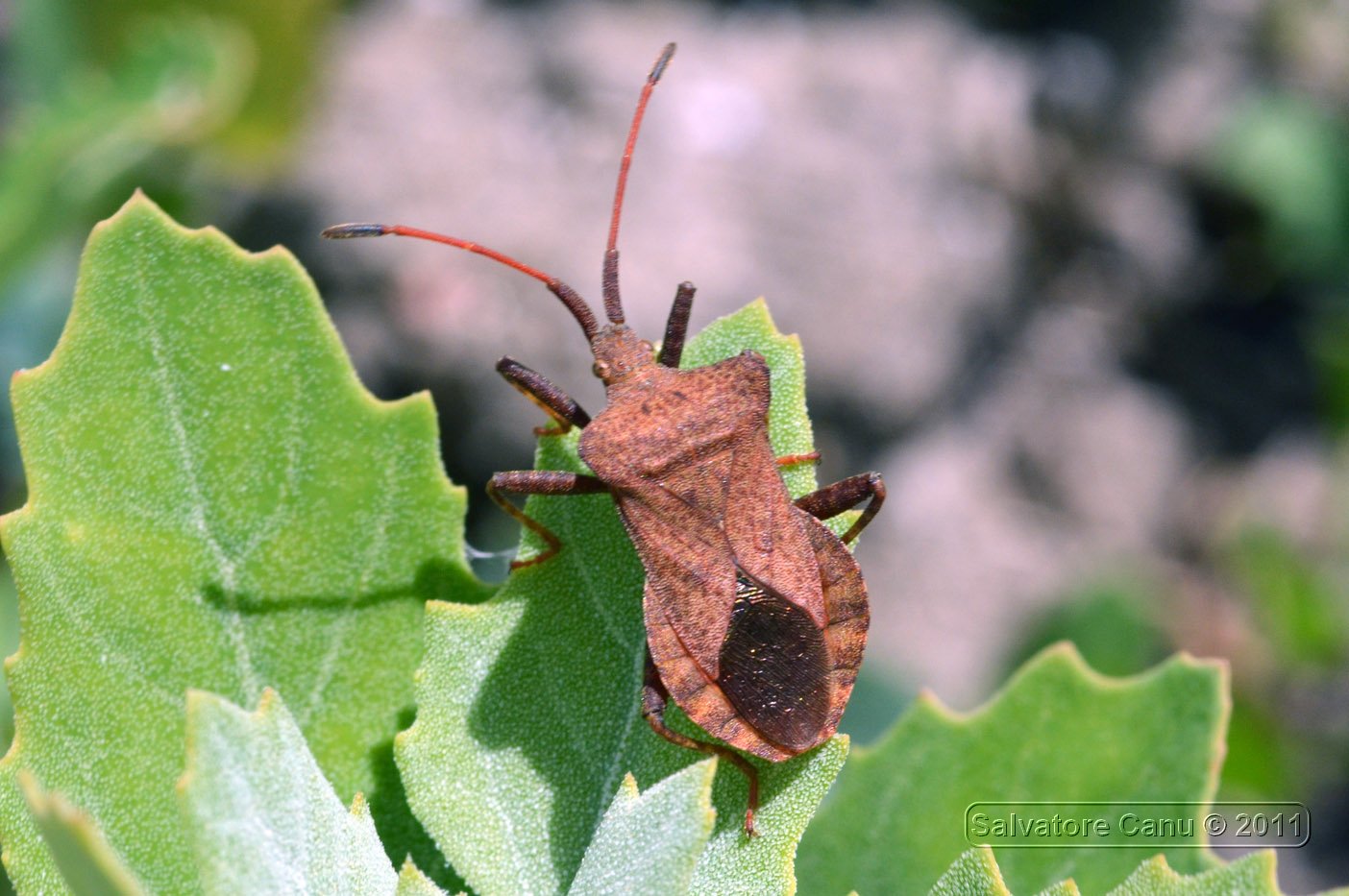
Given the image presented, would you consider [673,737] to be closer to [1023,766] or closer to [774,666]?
[774,666]

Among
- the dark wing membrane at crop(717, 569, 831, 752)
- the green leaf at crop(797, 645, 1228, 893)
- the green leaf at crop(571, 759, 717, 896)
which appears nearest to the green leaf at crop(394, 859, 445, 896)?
the green leaf at crop(571, 759, 717, 896)

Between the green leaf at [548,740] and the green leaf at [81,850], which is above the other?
the green leaf at [81,850]

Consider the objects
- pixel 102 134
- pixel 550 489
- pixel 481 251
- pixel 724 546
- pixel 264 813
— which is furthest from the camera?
pixel 102 134

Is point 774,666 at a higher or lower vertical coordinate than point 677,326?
lower

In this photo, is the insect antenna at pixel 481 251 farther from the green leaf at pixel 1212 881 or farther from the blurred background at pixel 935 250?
the blurred background at pixel 935 250

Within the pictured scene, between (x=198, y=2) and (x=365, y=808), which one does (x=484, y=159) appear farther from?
(x=365, y=808)

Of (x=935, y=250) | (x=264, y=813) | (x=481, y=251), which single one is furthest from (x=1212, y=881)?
(x=935, y=250)

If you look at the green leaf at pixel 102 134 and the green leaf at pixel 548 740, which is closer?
the green leaf at pixel 548 740

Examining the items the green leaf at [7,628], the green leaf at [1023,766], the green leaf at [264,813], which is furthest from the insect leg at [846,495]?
the green leaf at [7,628]
